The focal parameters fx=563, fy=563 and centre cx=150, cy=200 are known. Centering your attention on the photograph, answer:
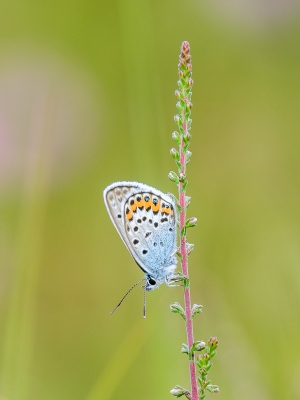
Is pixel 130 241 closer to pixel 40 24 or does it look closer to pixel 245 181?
pixel 245 181

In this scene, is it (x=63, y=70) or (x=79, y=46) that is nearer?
(x=63, y=70)

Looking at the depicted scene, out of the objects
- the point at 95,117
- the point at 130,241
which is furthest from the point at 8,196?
the point at 130,241

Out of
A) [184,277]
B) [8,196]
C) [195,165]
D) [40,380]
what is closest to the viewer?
[184,277]

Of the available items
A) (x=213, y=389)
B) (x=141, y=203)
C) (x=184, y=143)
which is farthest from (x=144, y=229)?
(x=213, y=389)

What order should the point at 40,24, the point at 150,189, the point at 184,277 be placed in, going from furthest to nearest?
1. the point at 40,24
2. the point at 150,189
3. the point at 184,277

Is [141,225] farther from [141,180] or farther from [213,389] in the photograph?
[213,389]

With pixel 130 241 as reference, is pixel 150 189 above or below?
above

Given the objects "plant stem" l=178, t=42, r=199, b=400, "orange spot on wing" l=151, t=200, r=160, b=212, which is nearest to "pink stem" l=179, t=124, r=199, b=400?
"plant stem" l=178, t=42, r=199, b=400

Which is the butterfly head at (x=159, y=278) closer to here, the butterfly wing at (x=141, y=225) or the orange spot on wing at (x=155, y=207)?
the butterfly wing at (x=141, y=225)

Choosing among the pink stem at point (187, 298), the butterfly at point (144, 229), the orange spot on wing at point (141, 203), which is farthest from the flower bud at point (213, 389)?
the orange spot on wing at point (141, 203)
